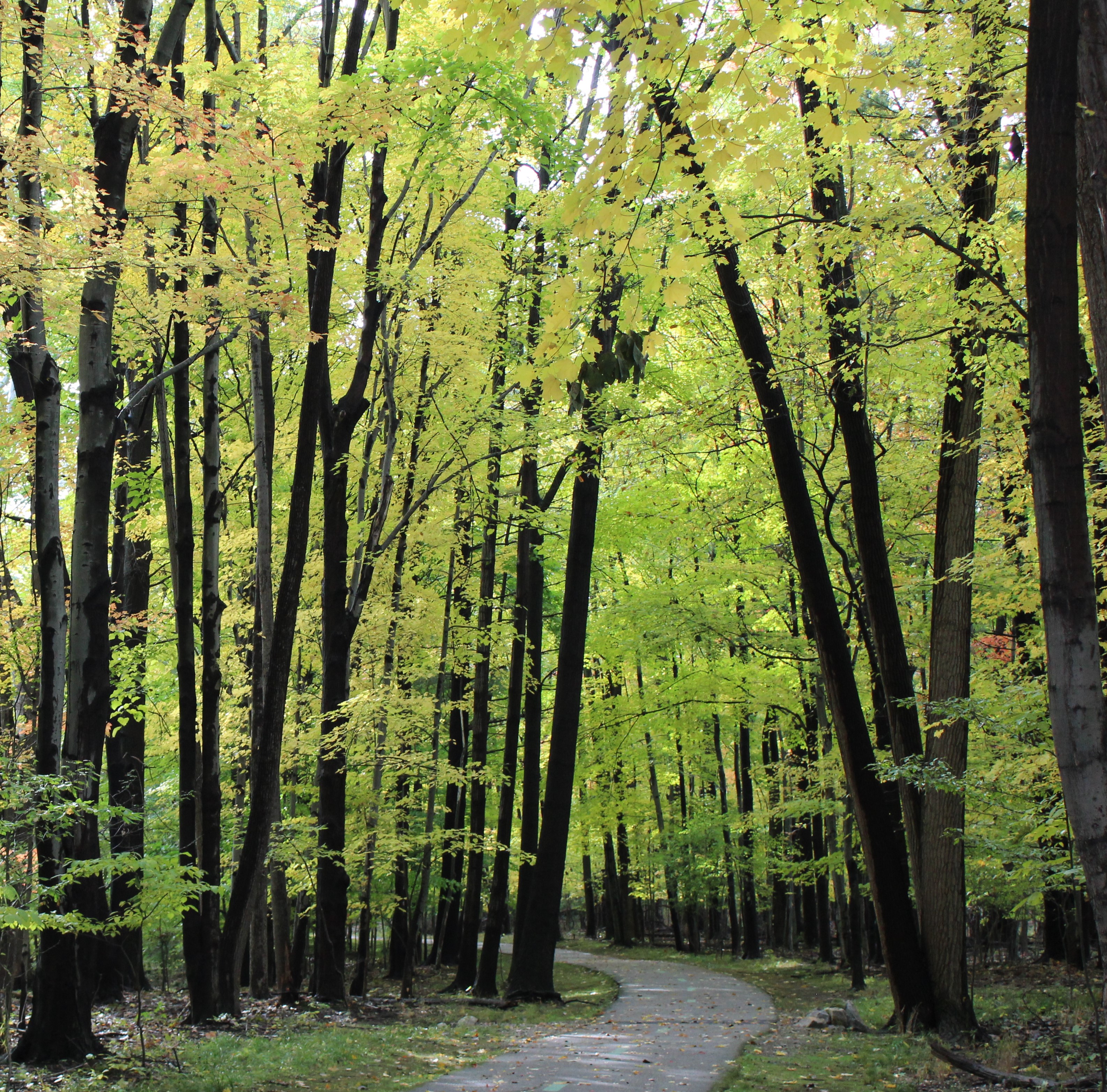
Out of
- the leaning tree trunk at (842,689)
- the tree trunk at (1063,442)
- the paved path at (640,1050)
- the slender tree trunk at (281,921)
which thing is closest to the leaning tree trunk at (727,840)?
the paved path at (640,1050)

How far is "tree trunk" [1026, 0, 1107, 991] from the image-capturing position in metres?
2.91

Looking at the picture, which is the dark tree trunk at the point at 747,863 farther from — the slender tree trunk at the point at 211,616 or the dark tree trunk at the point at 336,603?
the slender tree trunk at the point at 211,616

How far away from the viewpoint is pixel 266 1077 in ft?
20.1

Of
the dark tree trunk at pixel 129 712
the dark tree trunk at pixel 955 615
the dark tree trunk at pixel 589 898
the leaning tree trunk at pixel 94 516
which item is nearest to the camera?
the leaning tree trunk at pixel 94 516

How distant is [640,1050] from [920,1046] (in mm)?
2400

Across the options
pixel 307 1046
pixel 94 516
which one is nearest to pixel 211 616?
pixel 94 516

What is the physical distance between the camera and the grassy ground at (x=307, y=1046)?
5910 millimetres

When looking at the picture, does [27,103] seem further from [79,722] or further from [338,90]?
[79,722]

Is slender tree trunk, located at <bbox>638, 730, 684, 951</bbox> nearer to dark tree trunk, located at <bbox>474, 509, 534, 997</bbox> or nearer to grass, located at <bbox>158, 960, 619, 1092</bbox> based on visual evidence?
dark tree trunk, located at <bbox>474, 509, 534, 997</bbox>

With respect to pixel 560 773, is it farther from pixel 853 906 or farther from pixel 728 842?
pixel 728 842

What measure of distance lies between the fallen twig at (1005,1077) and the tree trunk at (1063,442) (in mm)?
3985

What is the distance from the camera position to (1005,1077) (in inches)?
236

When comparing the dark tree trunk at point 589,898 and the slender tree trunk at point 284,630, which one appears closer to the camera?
the slender tree trunk at point 284,630

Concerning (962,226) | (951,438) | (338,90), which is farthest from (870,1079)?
(338,90)
